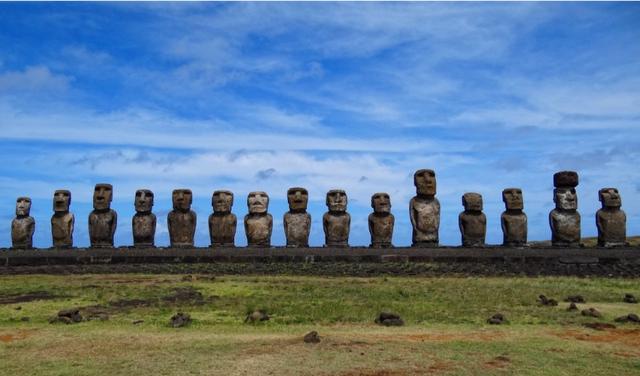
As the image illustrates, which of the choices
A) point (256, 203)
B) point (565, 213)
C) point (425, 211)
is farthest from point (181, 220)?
point (565, 213)

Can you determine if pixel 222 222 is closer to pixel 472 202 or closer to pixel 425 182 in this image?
pixel 425 182

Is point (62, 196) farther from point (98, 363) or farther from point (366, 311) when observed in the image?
point (98, 363)

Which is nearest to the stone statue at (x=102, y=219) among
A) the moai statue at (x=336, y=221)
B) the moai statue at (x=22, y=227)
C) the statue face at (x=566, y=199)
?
the moai statue at (x=22, y=227)

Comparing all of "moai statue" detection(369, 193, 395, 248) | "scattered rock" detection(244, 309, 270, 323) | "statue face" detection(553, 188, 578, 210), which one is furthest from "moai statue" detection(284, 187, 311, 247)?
"scattered rock" detection(244, 309, 270, 323)

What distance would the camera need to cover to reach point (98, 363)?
7.38 m

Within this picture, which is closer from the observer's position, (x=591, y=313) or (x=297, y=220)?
(x=591, y=313)

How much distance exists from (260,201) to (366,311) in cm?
1150

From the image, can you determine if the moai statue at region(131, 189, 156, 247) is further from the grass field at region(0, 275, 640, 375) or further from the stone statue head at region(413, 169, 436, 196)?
the stone statue head at region(413, 169, 436, 196)

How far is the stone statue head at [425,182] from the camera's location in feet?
71.1

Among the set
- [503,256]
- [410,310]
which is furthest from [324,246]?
[410,310]

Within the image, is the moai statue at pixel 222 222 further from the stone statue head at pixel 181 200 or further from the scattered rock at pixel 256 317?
the scattered rock at pixel 256 317

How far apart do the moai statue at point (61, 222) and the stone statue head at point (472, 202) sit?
12.5 m

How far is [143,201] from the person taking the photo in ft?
73.2

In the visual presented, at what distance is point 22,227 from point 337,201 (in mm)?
10414
